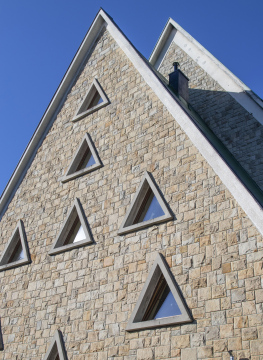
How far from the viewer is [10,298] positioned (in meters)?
11.6

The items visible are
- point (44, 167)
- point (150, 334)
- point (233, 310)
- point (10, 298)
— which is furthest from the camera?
point (44, 167)

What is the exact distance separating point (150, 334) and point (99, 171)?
4.47 m

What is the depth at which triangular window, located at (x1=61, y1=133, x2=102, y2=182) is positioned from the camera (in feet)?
39.6

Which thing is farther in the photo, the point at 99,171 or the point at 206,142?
the point at 99,171

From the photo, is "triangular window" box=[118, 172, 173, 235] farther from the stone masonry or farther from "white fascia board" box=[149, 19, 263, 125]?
"white fascia board" box=[149, 19, 263, 125]

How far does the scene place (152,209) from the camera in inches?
403

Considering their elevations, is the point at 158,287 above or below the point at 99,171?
below

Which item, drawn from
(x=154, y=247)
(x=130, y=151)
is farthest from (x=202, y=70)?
(x=154, y=247)

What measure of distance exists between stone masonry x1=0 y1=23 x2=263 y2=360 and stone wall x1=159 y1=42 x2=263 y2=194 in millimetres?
3261

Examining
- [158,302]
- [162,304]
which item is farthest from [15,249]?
[162,304]

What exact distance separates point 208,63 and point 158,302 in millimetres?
9666

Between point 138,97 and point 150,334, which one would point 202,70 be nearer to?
point 138,97

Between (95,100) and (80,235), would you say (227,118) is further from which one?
(80,235)

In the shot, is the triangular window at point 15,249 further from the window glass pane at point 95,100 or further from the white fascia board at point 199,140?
the white fascia board at point 199,140
